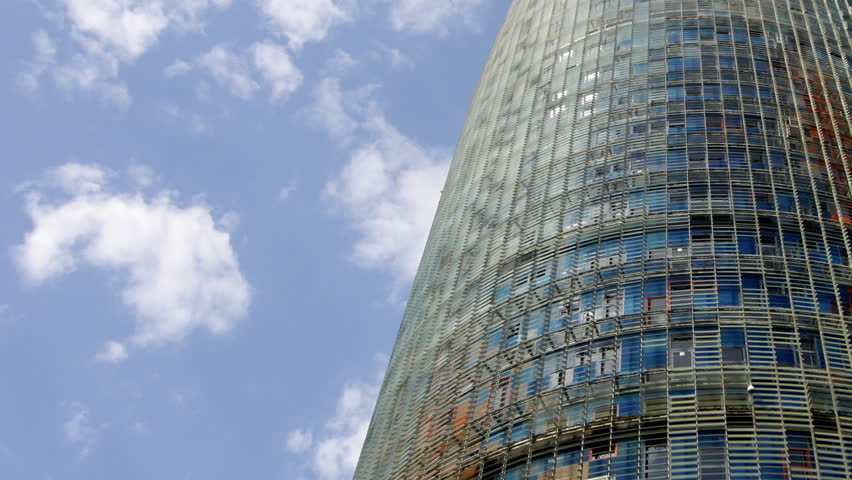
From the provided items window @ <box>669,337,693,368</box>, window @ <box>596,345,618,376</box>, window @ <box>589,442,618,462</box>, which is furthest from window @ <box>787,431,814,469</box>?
window @ <box>596,345,618,376</box>

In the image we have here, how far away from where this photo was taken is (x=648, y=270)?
39.8m

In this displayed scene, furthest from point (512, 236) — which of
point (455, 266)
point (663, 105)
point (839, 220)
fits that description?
point (839, 220)

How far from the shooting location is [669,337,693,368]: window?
3566 cm

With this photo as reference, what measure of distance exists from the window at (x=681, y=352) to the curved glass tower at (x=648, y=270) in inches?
2.8

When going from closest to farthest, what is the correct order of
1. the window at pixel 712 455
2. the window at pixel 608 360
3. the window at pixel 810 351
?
the window at pixel 712 455, the window at pixel 810 351, the window at pixel 608 360

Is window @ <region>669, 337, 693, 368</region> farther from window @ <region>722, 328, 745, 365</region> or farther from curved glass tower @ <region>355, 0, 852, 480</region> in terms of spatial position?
window @ <region>722, 328, 745, 365</region>

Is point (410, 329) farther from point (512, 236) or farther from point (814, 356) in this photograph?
point (814, 356)

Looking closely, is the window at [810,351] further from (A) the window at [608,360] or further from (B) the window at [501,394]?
(B) the window at [501,394]

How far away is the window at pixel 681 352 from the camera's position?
117 feet

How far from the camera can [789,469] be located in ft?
102

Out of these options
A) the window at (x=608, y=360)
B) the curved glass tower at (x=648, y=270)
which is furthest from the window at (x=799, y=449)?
the window at (x=608, y=360)

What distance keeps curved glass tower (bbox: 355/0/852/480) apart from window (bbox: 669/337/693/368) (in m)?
0.07

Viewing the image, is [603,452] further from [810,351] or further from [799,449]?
[810,351]

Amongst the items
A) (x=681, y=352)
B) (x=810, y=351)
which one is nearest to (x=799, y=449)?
(x=810, y=351)
